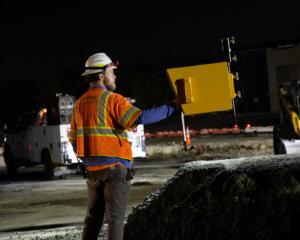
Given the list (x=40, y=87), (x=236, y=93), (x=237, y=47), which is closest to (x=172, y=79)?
(x=236, y=93)

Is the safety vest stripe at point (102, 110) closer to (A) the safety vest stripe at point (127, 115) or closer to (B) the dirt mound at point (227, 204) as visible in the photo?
(A) the safety vest stripe at point (127, 115)

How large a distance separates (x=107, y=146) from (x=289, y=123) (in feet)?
38.3

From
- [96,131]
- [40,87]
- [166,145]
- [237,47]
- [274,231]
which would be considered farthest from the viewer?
[40,87]

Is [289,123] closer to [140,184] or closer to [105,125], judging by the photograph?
[140,184]

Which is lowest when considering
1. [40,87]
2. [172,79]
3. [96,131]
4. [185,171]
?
[185,171]

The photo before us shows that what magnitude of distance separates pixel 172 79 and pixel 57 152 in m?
10.4

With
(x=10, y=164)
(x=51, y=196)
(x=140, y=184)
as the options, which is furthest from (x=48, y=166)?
(x=140, y=184)

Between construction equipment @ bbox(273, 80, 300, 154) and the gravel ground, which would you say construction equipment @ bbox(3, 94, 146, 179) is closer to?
the gravel ground

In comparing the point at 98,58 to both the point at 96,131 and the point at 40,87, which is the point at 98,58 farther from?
the point at 40,87

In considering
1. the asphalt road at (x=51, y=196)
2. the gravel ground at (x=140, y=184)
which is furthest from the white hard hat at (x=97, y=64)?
the asphalt road at (x=51, y=196)

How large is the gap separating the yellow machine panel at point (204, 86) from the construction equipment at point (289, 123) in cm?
936

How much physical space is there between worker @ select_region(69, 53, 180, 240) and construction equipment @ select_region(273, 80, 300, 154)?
9.70m

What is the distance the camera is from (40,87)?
10369 cm

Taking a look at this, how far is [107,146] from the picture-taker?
16.2ft
